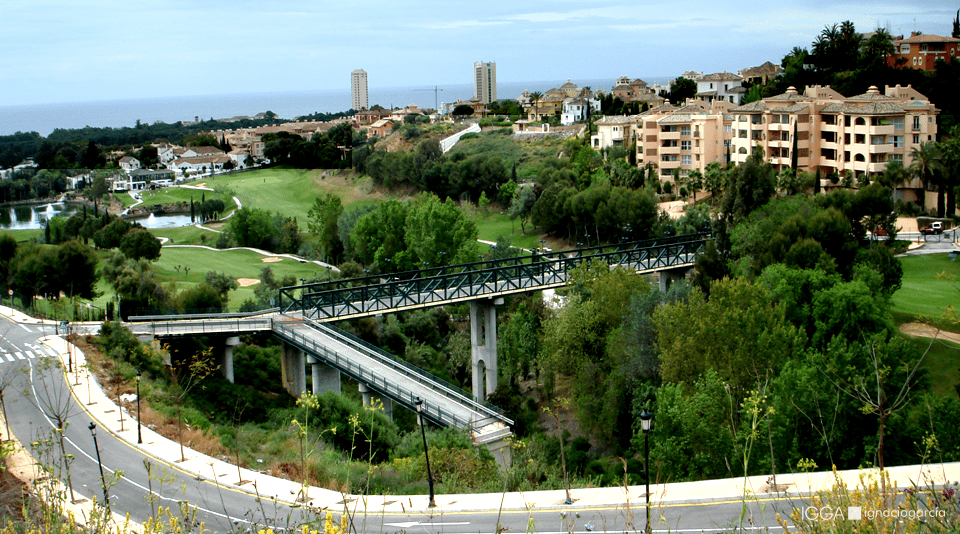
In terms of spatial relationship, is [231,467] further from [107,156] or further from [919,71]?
[107,156]

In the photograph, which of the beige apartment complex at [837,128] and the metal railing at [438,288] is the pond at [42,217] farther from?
the beige apartment complex at [837,128]

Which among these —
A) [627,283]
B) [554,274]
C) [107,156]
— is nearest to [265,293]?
[554,274]

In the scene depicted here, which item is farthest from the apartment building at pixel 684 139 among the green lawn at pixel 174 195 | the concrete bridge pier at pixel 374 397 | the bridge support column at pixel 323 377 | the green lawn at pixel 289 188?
the green lawn at pixel 174 195

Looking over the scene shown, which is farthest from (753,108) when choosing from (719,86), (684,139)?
(719,86)

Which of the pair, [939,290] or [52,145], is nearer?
[939,290]

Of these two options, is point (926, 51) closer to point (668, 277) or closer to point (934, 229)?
point (934, 229)

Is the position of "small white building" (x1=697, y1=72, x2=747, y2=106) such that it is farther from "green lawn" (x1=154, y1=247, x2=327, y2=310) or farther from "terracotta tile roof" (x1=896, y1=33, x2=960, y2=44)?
"green lawn" (x1=154, y1=247, x2=327, y2=310)
